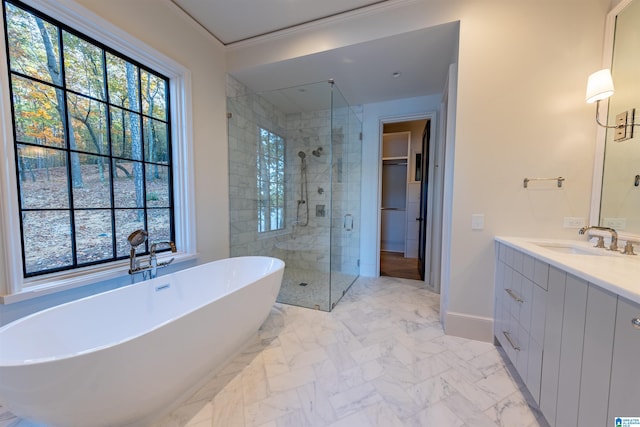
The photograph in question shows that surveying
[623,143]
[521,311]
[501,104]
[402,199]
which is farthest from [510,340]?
[402,199]

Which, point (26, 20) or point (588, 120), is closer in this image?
point (26, 20)

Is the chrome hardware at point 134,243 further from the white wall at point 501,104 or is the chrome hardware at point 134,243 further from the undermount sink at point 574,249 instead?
the undermount sink at point 574,249

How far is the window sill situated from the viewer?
1.33m

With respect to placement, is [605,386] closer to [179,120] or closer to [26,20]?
[179,120]

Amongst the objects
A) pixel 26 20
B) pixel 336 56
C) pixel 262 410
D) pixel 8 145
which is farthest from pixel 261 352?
pixel 336 56

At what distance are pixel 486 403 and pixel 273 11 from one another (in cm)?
338

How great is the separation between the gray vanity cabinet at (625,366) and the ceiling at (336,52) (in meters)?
2.23

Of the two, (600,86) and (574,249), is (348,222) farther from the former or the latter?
(600,86)

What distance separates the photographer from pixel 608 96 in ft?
4.89

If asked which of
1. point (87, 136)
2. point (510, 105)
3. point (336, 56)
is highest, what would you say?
point (336, 56)

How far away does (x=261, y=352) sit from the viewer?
176 centimetres

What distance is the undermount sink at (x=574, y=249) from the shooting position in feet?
4.68

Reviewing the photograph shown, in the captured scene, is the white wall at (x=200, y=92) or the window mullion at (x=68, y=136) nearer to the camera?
the window mullion at (x=68, y=136)

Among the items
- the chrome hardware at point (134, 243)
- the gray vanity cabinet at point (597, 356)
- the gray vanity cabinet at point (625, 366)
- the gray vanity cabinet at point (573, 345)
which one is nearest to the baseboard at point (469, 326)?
the gray vanity cabinet at point (573, 345)
